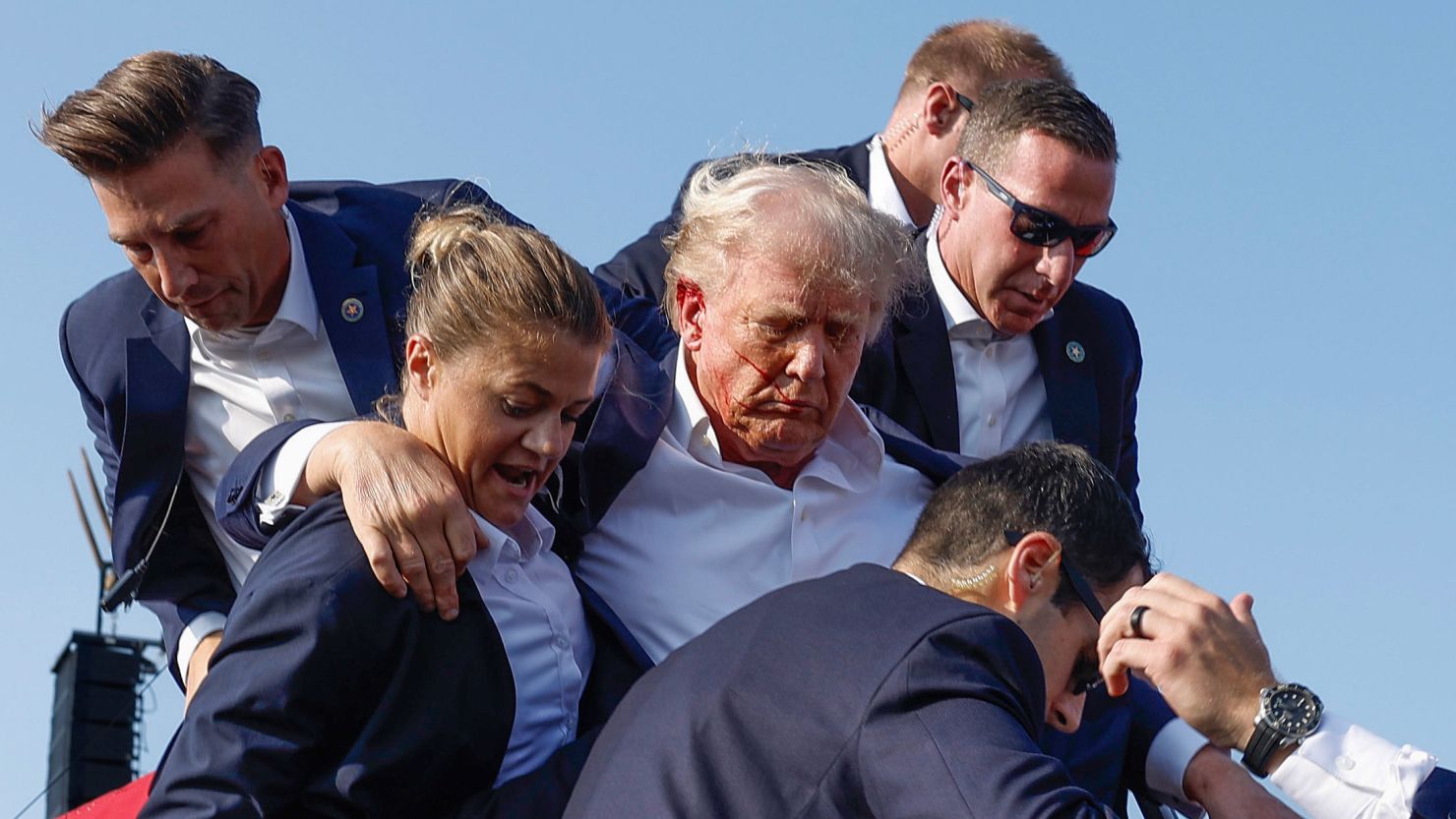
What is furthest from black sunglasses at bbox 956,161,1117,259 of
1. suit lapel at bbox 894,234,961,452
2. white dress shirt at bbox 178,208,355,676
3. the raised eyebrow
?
the raised eyebrow

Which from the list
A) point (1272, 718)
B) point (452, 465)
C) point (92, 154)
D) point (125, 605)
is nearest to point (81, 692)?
point (125, 605)

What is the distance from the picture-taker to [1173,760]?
14.9 ft

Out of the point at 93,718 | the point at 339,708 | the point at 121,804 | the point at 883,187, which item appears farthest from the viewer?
the point at 93,718

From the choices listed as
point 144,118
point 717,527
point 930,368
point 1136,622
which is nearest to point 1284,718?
point 1136,622

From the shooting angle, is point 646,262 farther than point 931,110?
No

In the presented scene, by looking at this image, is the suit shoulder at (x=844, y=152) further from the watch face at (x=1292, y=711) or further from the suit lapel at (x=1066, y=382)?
the watch face at (x=1292, y=711)

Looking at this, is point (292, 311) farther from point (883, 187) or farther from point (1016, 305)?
point (883, 187)

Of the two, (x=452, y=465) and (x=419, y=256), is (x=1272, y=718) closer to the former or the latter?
(x=452, y=465)

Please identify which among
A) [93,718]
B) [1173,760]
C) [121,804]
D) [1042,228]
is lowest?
[93,718]

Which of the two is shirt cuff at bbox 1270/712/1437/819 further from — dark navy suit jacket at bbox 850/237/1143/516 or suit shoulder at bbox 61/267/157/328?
suit shoulder at bbox 61/267/157/328

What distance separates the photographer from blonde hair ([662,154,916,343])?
441 centimetres

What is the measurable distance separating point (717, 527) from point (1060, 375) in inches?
50.4

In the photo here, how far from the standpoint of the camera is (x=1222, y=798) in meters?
4.39

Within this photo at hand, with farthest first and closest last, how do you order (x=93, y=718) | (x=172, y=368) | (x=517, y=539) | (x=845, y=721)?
1. (x=93, y=718)
2. (x=172, y=368)
3. (x=517, y=539)
4. (x=845, y=721)
